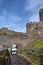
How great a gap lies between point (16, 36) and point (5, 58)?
71.5 ft

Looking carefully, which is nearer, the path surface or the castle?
the path surface

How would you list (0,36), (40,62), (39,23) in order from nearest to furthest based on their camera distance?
(40,62) → (0,36) → (39,23)

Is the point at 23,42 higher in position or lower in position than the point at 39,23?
lower

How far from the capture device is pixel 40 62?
1473cm

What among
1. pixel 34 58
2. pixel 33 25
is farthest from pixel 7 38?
pixel 34 58

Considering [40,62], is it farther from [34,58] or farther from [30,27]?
[30,27]

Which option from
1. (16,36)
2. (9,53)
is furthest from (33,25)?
(9,53)

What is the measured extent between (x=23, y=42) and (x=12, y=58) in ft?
65.6

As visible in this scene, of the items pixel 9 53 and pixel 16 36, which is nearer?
pixel 9 53

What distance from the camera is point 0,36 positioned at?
3122 cm

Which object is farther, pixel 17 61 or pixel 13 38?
pixel 13 38

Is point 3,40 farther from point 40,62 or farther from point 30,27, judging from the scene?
point 40,62

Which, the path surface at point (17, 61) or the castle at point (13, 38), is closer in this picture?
the path surface at point (17, 61)

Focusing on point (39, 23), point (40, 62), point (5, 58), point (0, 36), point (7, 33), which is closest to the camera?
point (5, 58)
